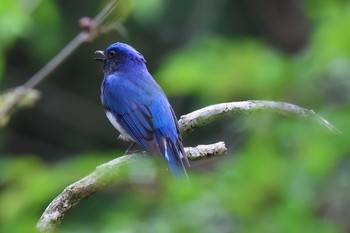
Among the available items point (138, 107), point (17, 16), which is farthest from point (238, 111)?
point (17, 16)

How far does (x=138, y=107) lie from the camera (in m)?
5.41

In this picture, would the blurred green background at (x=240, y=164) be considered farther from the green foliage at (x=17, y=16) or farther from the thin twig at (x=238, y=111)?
the thin twig at (x=238, y=111)

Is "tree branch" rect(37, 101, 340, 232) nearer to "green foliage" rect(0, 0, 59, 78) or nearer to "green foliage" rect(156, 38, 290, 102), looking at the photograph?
"green foliage" rect(156, 38, 290, 102)

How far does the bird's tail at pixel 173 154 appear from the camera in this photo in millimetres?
4930

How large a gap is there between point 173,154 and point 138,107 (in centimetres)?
49

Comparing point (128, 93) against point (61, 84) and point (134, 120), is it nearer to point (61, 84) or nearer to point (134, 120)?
point (134, 120)

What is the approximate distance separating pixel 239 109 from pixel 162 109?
796 mm

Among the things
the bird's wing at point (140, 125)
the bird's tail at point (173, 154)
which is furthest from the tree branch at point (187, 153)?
the bird's wing at point (140, 125)

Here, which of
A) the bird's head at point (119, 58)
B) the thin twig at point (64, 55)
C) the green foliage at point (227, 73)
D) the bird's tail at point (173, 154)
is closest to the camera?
the bird's tail at point (173, 154)

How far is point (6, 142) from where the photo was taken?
984 cm

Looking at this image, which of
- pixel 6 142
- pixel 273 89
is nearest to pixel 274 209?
pixel 273 89

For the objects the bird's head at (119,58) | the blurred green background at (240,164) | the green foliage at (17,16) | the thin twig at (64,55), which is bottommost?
the blurred green background at (240,164)

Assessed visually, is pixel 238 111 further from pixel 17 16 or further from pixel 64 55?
pixel 17 16

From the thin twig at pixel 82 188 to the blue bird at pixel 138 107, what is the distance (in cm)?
33
